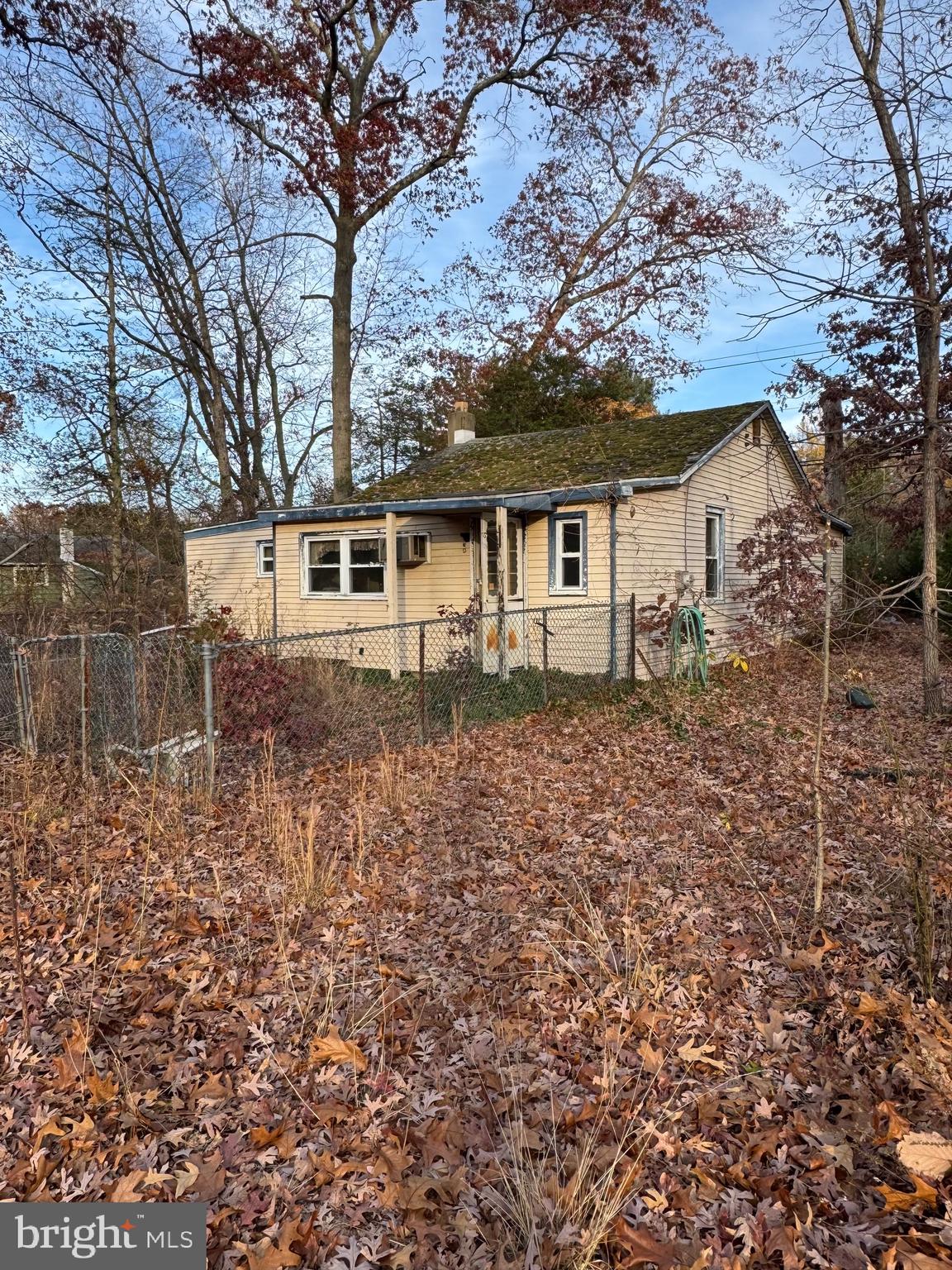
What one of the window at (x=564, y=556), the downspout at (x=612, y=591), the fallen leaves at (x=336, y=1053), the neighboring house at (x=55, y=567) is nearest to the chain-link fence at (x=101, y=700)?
the fallen leaves at (x=336, y=1053)

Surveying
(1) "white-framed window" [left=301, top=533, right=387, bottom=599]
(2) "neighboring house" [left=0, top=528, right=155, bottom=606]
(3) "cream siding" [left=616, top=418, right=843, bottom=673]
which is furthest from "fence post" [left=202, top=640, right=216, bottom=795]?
(1) "white-framed window" [left=301, top=533, right=387, bottom=599]

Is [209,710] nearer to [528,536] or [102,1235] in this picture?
[102,1235]

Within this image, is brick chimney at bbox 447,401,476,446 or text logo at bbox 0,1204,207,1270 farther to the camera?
brick chimney at bbox 447,401,476,446

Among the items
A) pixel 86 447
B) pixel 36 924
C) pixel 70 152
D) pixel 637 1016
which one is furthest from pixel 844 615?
pixel 70 152

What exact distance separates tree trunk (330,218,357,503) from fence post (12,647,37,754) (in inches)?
508

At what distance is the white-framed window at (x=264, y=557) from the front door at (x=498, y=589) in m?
5.60

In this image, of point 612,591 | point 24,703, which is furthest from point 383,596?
point 24,703

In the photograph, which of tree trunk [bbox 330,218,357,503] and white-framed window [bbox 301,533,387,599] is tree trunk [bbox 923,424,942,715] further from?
tree trunk [bbox 330,218,357,503]

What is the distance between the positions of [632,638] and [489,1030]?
8038mm

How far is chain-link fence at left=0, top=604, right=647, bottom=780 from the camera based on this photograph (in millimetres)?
6359

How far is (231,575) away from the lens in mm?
17422

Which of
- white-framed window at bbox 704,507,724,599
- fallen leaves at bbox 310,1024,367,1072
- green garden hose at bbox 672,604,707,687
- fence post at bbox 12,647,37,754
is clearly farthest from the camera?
white-framed window at bbox 704,507,724,599

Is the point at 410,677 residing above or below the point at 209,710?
below

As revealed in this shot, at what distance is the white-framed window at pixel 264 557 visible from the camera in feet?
54.2
